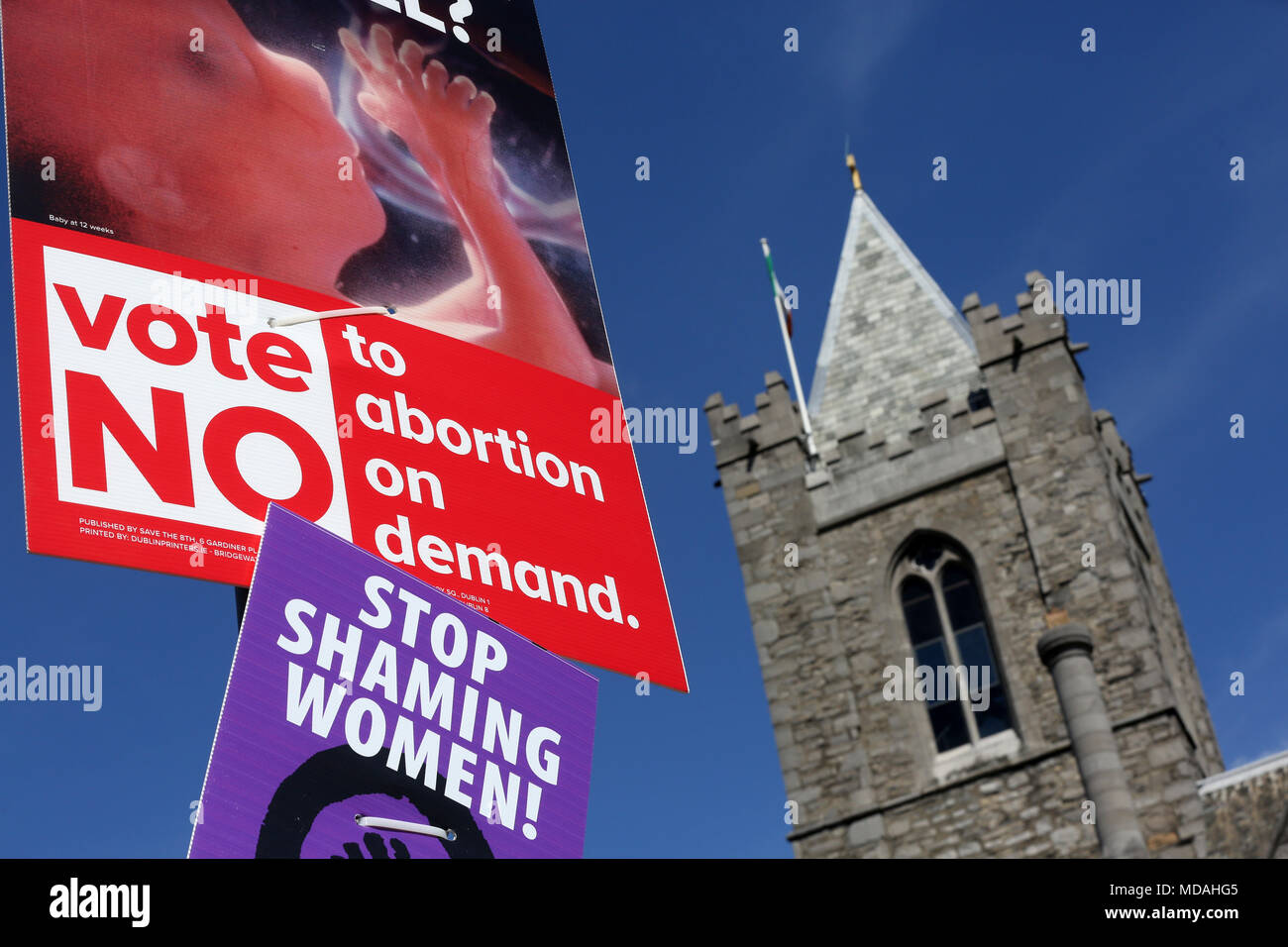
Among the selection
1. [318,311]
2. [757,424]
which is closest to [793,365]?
[757,424]

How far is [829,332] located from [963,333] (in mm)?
2430

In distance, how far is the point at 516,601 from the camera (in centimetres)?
1249

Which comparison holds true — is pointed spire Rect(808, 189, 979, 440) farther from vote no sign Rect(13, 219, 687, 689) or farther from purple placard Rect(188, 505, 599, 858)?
purple placard Rect(188, 505, 599, 858)

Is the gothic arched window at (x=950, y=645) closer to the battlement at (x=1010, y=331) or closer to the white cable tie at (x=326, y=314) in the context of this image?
the battlement at (x=1010, y=331)

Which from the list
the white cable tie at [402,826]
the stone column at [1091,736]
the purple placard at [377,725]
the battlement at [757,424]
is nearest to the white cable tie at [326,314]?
the purple placard at [377,725]

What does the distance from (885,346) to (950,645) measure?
19.5 ft

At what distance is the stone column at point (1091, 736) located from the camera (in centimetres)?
1666

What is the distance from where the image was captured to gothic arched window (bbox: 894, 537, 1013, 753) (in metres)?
25.9

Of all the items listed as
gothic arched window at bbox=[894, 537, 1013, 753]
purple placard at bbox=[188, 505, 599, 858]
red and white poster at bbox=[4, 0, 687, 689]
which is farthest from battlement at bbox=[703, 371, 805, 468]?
purple placard at bbox=[188, 505, 599, 858]

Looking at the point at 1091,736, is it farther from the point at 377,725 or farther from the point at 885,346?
the point at 885,346

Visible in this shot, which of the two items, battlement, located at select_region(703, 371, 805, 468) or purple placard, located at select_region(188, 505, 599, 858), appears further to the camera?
battlement, located at select_region(703, 371, 805, 468)

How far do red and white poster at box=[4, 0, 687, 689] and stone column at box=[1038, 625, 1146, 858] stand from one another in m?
4.57
